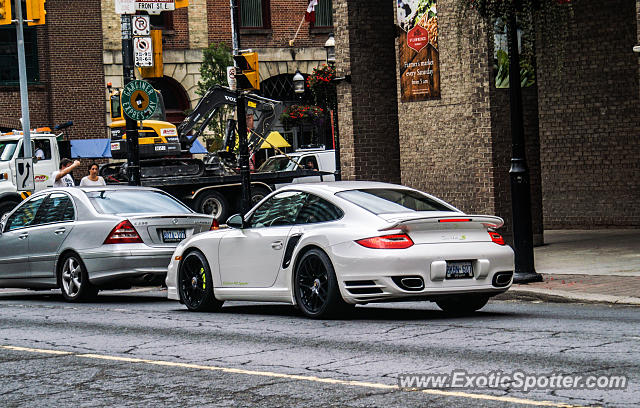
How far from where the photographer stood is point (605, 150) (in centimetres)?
2233

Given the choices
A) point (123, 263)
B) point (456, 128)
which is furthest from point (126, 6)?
point (123, 263)

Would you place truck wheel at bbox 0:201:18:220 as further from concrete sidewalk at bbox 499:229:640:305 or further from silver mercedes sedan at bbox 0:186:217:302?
concrete sidewalk at bbox 499:229:640:305

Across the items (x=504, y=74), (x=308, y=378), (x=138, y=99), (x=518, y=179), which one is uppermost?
(x=504, y=74)

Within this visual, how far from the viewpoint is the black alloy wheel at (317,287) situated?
10625 mm

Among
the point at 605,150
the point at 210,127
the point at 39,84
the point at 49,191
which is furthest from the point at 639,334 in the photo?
the point at 39,84

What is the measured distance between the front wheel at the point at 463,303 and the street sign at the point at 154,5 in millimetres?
9598

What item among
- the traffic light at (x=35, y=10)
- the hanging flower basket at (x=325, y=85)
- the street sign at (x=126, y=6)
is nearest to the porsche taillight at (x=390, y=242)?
the street sign at (x=126, y=6)

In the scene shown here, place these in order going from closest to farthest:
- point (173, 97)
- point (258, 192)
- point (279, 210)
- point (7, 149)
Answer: point (279, 210) < point (7, 149) < point (258, 192) < point (173, 97)

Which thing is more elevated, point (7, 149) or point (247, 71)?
point (247, 71)

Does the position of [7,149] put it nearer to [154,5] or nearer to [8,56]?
[154,5]

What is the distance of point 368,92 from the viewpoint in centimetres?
2147

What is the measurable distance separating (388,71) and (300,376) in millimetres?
14550

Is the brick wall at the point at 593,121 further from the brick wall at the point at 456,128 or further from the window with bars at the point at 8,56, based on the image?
the window with bars at the point at 8,56

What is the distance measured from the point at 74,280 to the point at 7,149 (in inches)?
540
